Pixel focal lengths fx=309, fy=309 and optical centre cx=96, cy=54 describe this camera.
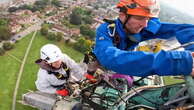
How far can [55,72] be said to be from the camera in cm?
438

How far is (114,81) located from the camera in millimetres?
2734

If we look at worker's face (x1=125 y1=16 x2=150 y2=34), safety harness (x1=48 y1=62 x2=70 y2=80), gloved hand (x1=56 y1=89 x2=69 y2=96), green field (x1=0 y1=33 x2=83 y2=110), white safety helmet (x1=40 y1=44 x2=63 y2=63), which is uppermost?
worker's face (x1=125 y1=16 x2=150 y2=34)

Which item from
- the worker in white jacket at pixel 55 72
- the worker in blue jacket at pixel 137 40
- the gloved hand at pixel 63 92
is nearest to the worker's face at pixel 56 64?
the worker in white jacket at pixel 55 72

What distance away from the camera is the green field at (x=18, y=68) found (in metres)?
20.3

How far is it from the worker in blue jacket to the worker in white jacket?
200 cm

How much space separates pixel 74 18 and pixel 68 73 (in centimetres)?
2987

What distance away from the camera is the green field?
20266mm

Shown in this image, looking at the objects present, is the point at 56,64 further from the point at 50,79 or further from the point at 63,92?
the point at 63,92

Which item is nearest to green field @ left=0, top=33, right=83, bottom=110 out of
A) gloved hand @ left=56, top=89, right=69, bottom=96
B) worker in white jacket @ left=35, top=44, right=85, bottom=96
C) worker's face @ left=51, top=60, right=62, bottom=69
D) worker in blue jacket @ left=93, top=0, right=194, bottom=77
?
worker in white jacket @ left=35, top=44, right=85, bottom=96

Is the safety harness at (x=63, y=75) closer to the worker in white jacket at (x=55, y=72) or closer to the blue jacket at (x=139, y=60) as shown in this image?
the worker in white jacket at (x=55, y=72)

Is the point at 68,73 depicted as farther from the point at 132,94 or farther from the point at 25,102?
the point at 25,102

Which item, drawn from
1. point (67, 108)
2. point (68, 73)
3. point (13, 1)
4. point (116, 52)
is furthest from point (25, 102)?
point (13, 1)

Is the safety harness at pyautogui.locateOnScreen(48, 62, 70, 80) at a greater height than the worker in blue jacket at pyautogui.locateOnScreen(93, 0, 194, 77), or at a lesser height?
lesser

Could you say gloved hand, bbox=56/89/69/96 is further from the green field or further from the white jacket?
the green field
